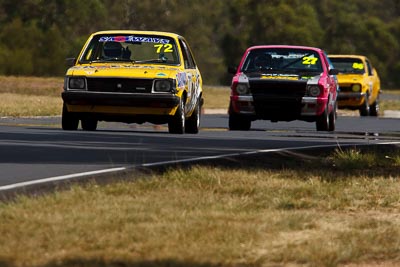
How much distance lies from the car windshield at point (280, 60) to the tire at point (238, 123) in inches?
32.2

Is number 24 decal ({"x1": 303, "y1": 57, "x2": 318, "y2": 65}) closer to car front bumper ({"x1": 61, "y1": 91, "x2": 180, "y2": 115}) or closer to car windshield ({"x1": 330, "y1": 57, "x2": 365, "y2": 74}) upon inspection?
car front bumper ({"x1": 61, "y1": 91, "x2": 180, "y2": 115})

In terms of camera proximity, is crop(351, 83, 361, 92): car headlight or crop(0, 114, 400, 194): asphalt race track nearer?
crop(0, 114, 400, 194): asphalt race track

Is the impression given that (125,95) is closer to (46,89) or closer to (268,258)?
(268,258)

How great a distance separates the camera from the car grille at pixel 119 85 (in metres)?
21.3

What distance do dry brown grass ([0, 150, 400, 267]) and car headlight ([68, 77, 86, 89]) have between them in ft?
26.5

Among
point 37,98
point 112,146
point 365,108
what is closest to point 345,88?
point 365,108

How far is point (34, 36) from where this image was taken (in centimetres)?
6931

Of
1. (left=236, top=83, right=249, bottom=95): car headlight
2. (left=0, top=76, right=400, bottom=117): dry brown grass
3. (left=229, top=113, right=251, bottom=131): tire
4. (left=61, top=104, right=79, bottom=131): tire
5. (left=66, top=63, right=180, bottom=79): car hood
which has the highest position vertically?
(left=66, top=63, right=180, bottom=79): car hood

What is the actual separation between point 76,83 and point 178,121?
159cm


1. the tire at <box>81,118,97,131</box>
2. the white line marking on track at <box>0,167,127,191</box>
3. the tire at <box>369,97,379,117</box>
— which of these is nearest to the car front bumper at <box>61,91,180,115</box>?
the tire at <box>81,118,97,131</box>

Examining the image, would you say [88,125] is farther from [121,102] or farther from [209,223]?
[209,223]

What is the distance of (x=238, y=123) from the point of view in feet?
83.4

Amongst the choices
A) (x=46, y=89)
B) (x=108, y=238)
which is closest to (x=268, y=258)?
(x=108, y=238)

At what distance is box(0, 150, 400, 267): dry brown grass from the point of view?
873 centimetres
